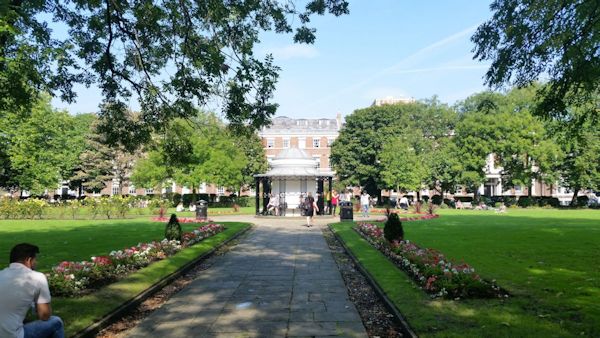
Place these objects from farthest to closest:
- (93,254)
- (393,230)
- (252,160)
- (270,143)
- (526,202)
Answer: (270,143)
(252,160)
(526,202)
(393,230)
(93,254)

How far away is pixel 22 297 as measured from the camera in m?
4.37

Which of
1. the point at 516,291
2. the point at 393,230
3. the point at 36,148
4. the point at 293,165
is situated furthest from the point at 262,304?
the point at 36,148

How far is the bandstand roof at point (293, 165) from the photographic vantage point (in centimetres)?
3375

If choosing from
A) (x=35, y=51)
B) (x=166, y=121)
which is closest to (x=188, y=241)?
(x=166, y=121)

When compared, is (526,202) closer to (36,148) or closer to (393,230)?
(393,230)

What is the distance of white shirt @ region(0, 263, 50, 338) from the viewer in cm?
426

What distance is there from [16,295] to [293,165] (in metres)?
31.9

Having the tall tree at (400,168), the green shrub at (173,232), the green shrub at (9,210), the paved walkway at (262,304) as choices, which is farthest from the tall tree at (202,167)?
the paved walkway at (262,304)

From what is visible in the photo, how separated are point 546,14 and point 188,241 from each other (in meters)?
12.7

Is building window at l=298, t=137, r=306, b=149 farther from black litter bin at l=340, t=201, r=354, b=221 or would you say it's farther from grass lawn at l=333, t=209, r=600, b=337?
grass lawn at l=333, t=209, r=600, b=337

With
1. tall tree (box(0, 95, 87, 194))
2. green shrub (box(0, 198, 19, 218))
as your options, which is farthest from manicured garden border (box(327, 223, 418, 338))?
tall tree (box(0, 95, 87, 194))

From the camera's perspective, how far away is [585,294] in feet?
26.4

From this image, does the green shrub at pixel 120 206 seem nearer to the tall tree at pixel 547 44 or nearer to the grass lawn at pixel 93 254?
the grass lawn at pixel 93 254

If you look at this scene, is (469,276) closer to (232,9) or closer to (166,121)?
(232,9)
